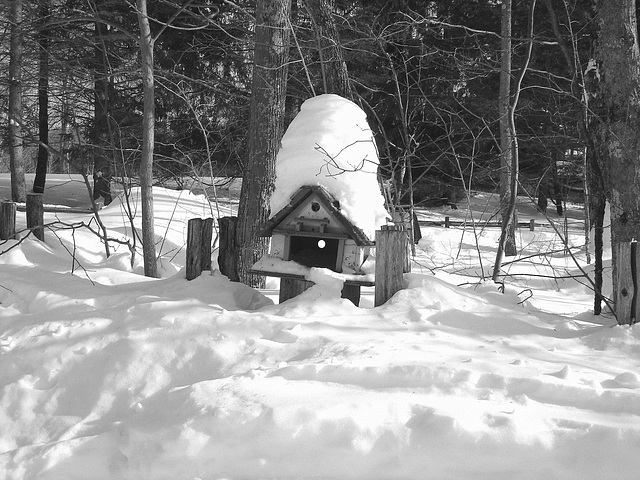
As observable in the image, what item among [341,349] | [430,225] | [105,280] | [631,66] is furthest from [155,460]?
[430,225]

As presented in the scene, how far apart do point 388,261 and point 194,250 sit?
5.77 feet

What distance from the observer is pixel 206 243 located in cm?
527

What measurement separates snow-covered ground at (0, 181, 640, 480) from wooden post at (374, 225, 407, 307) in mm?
103

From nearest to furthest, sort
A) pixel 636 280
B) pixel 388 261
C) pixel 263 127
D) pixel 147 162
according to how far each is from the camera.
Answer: pixel 636 280, pixel 388 261, pixel 263 127, pixel 147 162

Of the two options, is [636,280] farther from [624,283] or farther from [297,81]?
[297,81]

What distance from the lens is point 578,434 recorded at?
8.86 feet

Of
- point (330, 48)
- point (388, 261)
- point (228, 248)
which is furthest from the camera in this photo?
point (330, 48)

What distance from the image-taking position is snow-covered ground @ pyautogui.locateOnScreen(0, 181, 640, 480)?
2.73 meters

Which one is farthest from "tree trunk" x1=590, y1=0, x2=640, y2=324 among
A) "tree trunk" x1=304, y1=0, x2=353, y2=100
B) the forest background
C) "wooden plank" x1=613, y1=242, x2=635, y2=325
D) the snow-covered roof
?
"tree trunk" x1=304, y1=0, x2=353, y2=100

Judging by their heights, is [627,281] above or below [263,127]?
below

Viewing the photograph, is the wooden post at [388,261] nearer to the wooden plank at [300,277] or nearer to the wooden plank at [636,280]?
the wooden plank at [300,277]

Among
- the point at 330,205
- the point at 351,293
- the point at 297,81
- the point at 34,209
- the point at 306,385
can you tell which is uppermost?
the point at 297,81

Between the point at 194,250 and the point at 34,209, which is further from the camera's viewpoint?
the point at 34,209

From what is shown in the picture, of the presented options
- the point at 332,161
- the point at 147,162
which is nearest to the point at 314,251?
the point at 332,161
